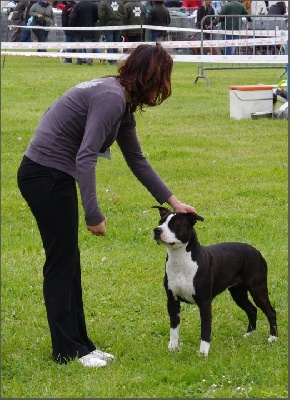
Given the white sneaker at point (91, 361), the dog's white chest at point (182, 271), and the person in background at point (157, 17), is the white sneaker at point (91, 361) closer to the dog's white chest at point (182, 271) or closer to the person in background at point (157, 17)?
the dog's white chest at point (182, 271)

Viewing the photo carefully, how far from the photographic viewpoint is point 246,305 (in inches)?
250

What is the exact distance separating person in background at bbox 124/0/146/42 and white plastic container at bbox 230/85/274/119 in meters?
12.0

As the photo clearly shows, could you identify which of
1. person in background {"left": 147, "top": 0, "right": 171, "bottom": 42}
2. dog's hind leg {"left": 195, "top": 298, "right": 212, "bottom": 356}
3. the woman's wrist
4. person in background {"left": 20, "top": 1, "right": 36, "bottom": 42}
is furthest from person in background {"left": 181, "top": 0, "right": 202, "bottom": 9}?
dog's hind leg {"left": 195, "top": 298, "right": 212, "bottom": 356}

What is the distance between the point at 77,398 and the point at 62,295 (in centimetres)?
76

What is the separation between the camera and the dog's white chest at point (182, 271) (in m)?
5.76

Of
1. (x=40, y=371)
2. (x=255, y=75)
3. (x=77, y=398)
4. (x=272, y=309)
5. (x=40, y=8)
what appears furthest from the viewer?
(x=40, y=8)

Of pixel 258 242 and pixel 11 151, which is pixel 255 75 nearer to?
pixel 11 151

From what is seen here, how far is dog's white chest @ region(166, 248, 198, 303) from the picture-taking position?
5.76 metres

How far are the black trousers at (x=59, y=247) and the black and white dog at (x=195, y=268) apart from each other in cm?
54

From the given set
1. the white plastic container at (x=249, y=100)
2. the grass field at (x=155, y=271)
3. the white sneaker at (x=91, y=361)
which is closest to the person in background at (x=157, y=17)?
the grass field at (x=155, y=271)

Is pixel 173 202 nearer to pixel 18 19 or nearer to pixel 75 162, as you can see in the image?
pixel 75 162

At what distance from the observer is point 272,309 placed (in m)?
6.24

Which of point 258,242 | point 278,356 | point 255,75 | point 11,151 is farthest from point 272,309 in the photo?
point 255,75

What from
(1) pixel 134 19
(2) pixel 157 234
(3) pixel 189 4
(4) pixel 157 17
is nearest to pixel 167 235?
(2) pixel 157 234
